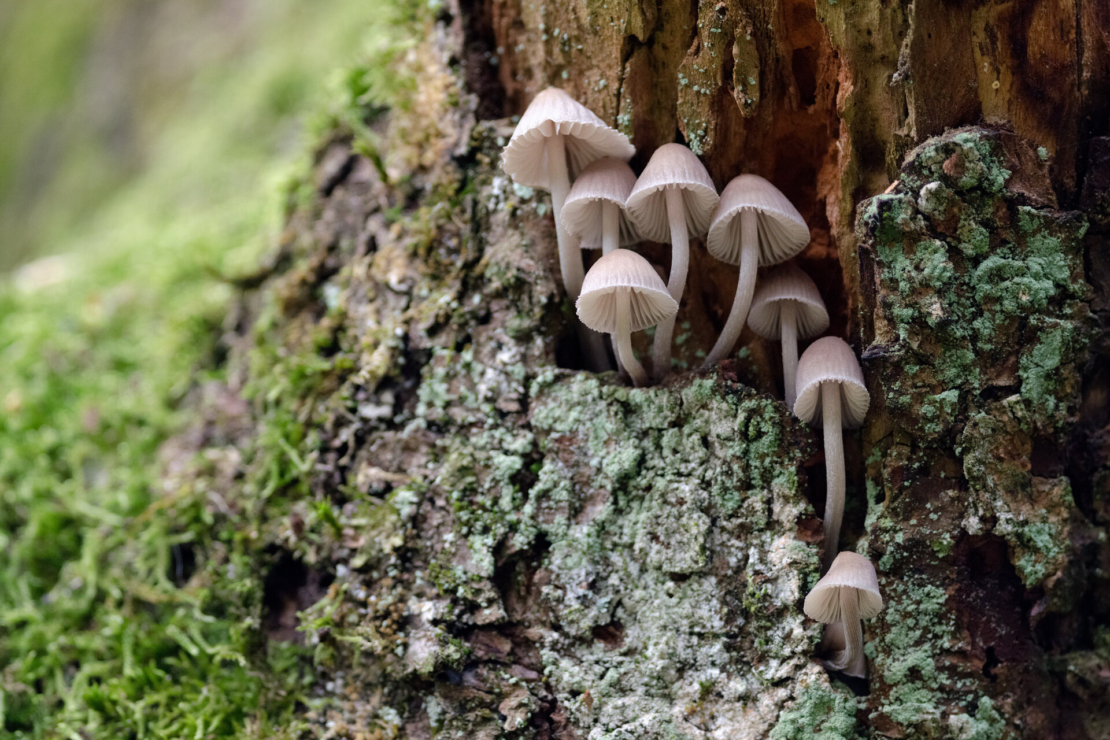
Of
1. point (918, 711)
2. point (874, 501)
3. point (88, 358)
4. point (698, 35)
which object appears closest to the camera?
point (918, 711)

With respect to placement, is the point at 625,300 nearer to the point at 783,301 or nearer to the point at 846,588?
the point at 783,301

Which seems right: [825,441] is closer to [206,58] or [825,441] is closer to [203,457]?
[203,457]

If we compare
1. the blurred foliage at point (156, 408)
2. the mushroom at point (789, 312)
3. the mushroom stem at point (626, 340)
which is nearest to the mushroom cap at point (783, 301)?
the mushroom at point (789, 312)

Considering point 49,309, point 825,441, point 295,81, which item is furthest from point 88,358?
point 825,441

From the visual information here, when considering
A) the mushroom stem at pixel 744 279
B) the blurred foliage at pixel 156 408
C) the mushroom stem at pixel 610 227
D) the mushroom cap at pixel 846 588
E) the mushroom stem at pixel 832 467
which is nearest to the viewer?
the mushroom cap at pixel 846 588

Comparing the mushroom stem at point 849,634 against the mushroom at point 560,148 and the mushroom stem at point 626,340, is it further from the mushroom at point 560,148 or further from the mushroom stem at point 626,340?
the mushroom at point 560,148

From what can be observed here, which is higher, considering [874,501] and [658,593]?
[874,501]
